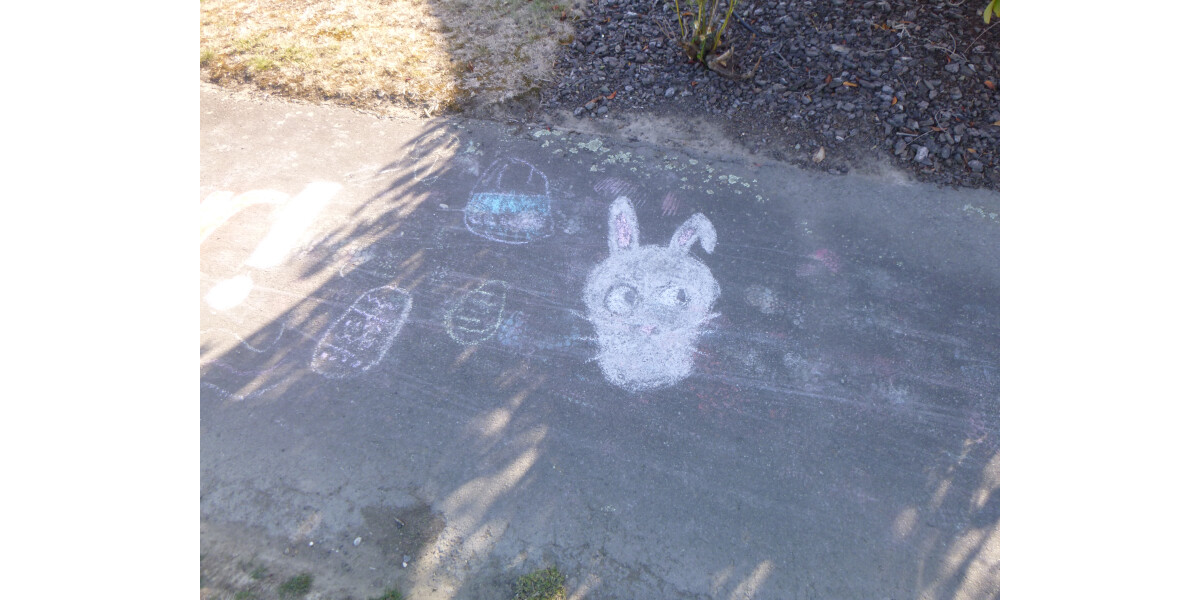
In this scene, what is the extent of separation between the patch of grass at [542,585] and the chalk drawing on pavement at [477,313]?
1.56 meters

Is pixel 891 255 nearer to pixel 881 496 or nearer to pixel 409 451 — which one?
pixel 881 496

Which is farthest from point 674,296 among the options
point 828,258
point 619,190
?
point 828,258

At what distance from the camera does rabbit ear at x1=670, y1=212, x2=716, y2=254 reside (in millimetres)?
4301

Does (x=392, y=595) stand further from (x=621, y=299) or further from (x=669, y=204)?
(x=669, y=204)

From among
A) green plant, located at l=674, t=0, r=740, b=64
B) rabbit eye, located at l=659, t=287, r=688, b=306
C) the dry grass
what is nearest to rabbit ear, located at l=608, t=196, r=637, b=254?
rabbit eye, located at l=659, t=287, r=688, b=306

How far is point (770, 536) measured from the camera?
3.19 m

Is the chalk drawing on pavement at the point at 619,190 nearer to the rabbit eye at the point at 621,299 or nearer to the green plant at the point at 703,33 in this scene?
the rabbit eye at the point at 621,299

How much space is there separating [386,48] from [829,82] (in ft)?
14.8

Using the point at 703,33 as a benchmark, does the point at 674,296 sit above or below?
below

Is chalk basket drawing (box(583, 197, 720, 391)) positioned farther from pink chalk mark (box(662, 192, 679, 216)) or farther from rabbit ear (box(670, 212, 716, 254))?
pink chalk mark (box(662, 192, 679, 216))

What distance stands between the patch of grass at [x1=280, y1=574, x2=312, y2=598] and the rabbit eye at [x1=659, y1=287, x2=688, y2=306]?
2.78m

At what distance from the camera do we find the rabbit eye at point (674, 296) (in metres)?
4.05

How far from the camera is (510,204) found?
461cm

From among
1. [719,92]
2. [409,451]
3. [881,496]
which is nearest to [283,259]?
[409,451]
